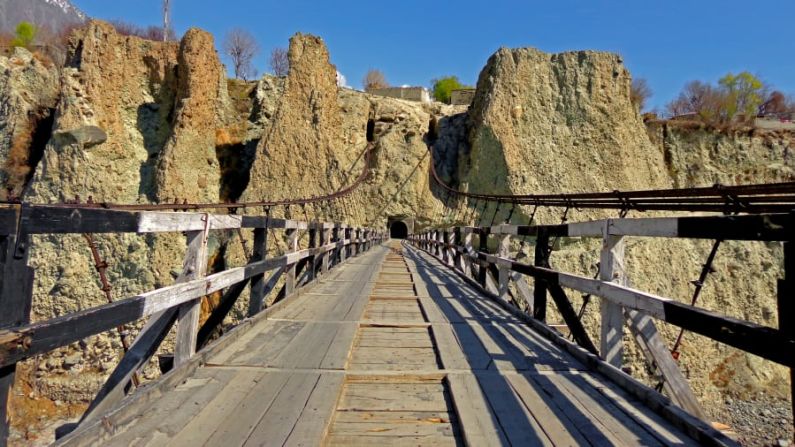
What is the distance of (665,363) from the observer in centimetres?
233

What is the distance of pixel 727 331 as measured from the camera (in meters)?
1.68

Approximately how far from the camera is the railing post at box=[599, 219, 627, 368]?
2.84 metres

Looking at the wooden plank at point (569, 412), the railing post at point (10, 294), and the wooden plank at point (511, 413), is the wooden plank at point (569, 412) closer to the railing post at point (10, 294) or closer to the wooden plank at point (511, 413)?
the wooden plank at point (511, 413)

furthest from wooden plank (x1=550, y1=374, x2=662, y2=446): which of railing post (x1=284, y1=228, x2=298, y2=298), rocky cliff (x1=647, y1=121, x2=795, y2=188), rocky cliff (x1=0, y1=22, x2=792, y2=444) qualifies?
rocky cliff (x1=647, y1=121, x2=795, y2=188)

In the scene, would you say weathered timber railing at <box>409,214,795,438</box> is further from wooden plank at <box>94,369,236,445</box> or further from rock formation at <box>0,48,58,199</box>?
rock formation at <box>0,48,58,199</box>

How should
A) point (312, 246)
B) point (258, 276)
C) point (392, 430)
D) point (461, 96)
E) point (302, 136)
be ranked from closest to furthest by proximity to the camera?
point (392, 430) → point (258, 276) → point (312, 246) → point (302, 136) → point (461, 96)

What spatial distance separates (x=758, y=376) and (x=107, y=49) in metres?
42.1

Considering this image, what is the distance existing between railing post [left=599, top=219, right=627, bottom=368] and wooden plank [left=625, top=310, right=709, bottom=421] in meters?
0.22

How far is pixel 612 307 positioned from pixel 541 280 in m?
1.11

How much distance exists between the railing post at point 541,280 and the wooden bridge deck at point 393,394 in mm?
230

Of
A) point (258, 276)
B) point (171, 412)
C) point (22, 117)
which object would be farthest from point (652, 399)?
point (22, 117)

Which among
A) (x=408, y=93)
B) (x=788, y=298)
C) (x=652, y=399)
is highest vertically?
(x=408, y=93)

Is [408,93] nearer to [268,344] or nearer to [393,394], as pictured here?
[268,344]

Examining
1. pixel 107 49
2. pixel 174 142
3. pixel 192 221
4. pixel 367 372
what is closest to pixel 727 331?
pixel 367 372
